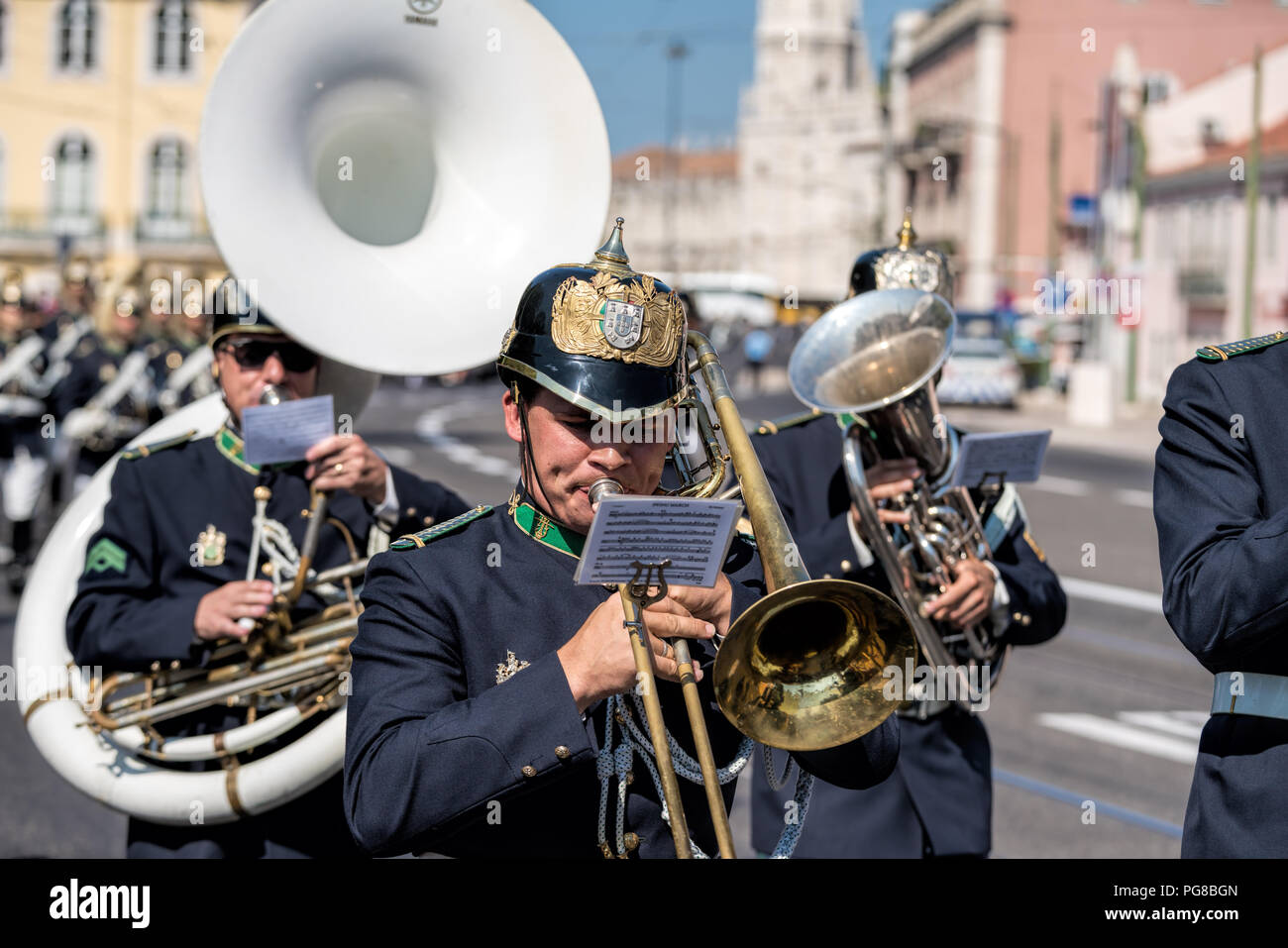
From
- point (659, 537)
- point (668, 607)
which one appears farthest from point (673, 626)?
point (659, 537)

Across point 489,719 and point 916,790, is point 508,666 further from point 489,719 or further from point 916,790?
point 916,790

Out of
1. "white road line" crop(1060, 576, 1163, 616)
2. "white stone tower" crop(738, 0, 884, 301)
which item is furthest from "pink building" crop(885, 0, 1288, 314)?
"white road line" crop(1060, 576, 1163, 616)

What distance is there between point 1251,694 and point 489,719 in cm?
119

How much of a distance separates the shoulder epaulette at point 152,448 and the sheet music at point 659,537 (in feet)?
7.40

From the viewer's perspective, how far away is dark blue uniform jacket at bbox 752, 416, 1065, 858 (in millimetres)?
4117

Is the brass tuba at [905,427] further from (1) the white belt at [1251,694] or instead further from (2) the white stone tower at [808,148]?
(2) the white stone tower at [808,148]

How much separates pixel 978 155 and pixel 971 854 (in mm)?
62384

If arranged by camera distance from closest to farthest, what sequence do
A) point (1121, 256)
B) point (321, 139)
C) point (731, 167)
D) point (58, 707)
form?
1. point (321, 139)
2. point (58, 707)
3. point (1121, 256)
4. point (731, 167)

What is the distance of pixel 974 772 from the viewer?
13.7 ft

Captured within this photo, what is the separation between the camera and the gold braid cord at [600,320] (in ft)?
8.20

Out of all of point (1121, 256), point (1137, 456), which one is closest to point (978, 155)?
point (1121, 256)

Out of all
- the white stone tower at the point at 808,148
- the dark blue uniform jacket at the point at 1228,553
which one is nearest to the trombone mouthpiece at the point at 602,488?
the dark blue uniform jacket at the point at 1228,553

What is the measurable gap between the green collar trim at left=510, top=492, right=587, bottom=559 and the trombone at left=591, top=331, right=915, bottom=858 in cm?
22
